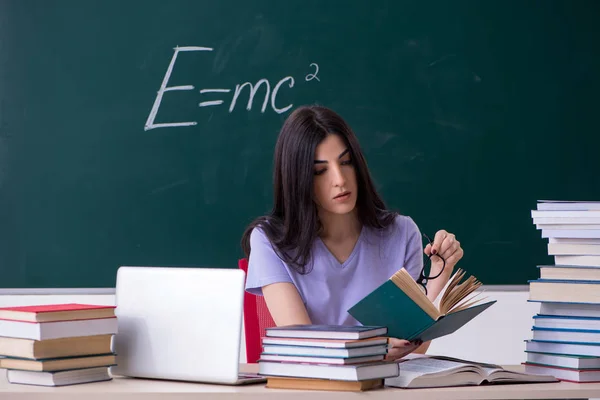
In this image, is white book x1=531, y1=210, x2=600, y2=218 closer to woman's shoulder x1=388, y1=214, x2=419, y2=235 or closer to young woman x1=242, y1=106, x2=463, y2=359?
young woman x1=242, y1=106, x2=463, y2=359

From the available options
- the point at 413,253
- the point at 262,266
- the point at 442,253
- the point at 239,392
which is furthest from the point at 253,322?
the point at 239,392

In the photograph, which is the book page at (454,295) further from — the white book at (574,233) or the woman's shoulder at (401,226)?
the woman's shoulder at (401,226)

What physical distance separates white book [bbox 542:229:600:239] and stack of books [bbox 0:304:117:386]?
928 mm

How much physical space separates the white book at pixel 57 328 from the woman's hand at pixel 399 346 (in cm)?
57

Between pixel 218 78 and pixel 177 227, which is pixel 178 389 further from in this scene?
pixel 218 78

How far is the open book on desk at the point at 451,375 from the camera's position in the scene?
144 centimetres

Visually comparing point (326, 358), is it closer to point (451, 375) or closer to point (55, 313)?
point (451, 375)

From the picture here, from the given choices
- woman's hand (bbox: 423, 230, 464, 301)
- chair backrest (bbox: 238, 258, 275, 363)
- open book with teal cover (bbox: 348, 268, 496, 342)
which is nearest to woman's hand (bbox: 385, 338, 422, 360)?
open book with teal cover (bbox: 348, 268, 496, 342)

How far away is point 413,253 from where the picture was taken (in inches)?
86.6

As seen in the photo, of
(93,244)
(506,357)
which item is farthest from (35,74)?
(506,357)

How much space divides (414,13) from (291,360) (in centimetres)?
213

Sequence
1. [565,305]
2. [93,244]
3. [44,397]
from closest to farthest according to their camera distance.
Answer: [44,397], [565,305], [93,244]

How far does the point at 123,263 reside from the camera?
10.1 feet

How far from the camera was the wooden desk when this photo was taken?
1373mm
